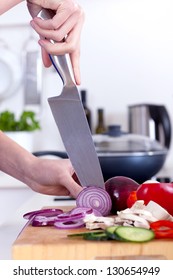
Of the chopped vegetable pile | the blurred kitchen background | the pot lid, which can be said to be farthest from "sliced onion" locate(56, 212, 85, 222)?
the blurred kitchen background

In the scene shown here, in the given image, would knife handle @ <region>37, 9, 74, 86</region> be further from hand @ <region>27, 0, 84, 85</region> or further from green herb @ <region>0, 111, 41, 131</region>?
green herb @ <region>0, 111, 41, 131</region>

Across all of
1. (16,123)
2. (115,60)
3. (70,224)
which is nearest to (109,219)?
(70,224)

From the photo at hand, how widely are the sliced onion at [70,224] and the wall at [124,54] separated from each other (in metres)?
1.58

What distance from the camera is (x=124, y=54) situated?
2.30 meters

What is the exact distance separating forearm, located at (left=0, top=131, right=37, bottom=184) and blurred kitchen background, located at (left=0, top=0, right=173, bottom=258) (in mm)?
1217

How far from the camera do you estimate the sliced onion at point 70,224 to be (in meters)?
0.72

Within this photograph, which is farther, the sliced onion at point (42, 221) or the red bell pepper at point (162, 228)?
the sliced onion at point (42, 221)

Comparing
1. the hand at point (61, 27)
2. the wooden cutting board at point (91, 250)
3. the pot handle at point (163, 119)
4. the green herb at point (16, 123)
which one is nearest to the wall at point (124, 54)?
the pot handle at point (163, 119)

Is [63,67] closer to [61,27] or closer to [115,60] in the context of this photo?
[61,27]

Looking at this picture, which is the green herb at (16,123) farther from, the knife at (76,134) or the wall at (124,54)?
the knife at (76,134)

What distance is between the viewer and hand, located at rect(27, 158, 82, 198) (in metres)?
0.98

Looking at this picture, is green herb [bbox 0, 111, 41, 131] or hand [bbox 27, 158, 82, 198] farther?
green herb [bbox 0, 111, 41, 131]

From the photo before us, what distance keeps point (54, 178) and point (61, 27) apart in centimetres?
29
